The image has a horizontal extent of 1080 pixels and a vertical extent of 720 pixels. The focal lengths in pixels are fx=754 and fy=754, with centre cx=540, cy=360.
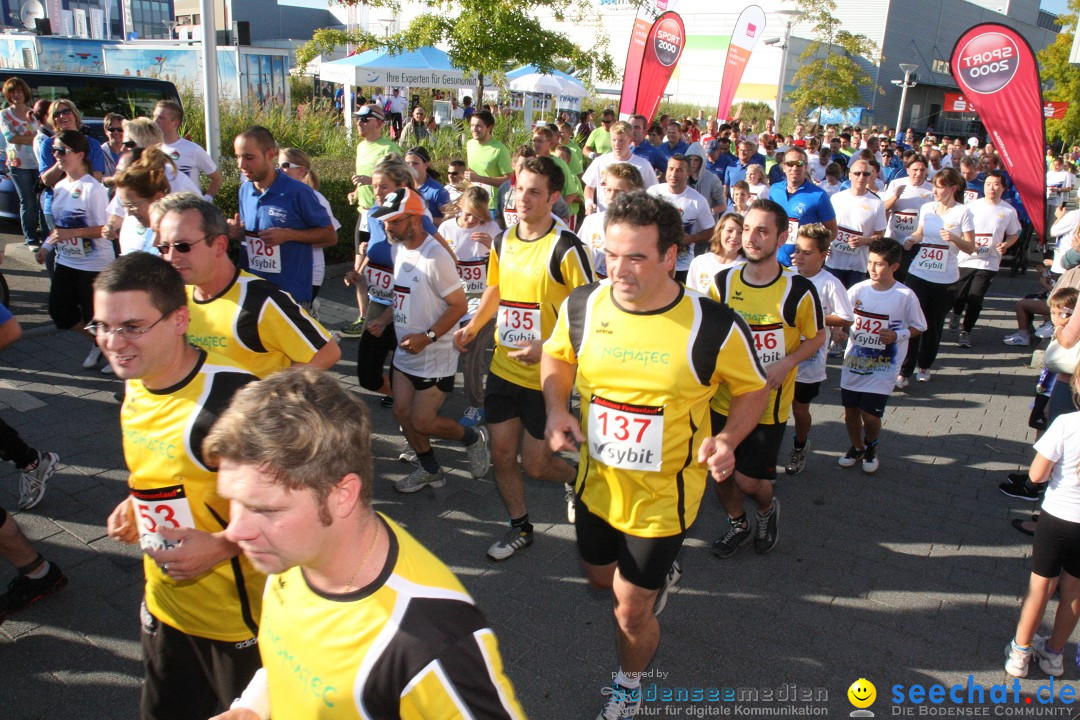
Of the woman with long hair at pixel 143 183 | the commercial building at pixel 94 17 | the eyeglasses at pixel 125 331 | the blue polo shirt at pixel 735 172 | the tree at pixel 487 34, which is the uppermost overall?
the commercial building at pixel 94 17

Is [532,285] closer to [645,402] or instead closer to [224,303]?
[645,402]

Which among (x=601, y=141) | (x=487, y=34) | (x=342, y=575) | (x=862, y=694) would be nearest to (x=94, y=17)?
(x=487, y=34)

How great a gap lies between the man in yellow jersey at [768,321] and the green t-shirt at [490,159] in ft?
18.5

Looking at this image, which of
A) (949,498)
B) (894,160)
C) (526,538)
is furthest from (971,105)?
(526,538)

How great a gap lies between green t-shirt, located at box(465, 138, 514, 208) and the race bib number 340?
22.8 feet

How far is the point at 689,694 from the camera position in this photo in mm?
3412

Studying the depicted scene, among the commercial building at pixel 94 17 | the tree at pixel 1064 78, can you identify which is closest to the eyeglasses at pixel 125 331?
the commercial building at pixel 94 17

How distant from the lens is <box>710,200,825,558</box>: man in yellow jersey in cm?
425

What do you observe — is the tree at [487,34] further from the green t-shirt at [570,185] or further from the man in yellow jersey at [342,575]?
the man in yellow jersey at [342,575]

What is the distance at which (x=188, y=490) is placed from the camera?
2291 millimetres

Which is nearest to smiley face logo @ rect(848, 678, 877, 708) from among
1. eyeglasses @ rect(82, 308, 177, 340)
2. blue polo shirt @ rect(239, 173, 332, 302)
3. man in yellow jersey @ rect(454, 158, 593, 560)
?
man in yellow jersey @ rect(454, 158, 593, 560)

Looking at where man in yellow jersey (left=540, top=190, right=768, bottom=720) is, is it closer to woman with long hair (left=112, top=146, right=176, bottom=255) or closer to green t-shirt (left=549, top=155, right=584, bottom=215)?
woman with long hair (left=112, top=146, right=176, bottom=255)

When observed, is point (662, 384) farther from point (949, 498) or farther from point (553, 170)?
point (949, 498)

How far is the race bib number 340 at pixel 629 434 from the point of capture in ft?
9.35
